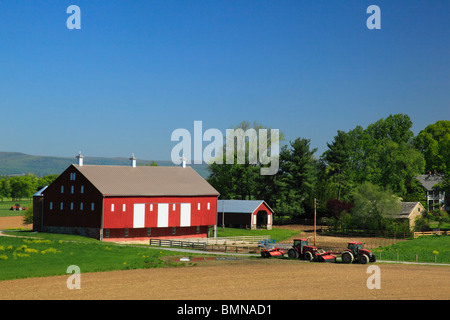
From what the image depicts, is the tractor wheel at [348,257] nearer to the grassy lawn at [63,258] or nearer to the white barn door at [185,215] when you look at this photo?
the grassy lawn at [63,258]

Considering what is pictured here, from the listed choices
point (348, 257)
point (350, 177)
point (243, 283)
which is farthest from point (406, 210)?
point (243, 283)

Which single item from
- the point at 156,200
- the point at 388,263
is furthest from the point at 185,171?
the point at 388,263

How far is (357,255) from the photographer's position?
4400 centimetres

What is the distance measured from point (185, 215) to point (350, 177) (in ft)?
143

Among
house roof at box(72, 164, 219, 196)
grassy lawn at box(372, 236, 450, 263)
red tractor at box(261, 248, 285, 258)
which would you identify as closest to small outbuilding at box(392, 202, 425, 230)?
grassy lawn at box(372, 236, 450, 263)

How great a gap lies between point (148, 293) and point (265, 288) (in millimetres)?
6310

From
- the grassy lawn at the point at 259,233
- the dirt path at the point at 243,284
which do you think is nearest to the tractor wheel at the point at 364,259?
the dirt path at the point at 243,284

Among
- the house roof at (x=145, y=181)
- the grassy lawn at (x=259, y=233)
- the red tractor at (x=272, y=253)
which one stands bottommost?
the grassy lawn at (x=259, y=233)

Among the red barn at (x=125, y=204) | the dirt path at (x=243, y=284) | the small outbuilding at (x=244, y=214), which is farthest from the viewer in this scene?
the small outbuilding at (x=244, y=214)

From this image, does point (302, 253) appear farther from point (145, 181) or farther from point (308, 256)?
point (145, 181)

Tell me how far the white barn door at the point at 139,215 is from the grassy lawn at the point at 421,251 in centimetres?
2631

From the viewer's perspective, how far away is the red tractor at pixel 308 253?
4497 cm
